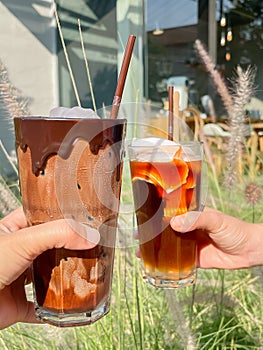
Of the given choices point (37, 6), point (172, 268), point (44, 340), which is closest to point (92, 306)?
point (172, 268)

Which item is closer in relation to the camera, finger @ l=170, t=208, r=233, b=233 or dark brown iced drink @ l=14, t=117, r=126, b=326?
dark brown iced drink @ l=14, t=117, r=126, b=326

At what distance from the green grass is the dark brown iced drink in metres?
0.24

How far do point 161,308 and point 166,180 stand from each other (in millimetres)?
528

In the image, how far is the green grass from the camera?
0.86 meters

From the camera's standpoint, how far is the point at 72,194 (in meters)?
0.52

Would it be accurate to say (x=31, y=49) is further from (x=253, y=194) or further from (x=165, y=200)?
(x=165, y=200)

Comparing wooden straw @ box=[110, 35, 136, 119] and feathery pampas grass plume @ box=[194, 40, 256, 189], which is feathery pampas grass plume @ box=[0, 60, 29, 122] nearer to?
wooden straw @ box=[110, 35, 136, 119]

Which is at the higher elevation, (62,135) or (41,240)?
(62,135)

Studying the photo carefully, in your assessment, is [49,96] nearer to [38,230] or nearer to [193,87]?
[193,87]

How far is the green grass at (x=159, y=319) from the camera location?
865 mm

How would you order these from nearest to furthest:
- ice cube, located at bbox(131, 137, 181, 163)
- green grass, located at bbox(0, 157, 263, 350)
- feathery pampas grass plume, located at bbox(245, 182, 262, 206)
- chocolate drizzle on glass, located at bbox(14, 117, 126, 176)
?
chocolate drizzle on glass, located at bbox(14, 117, 126, 176) < ice cube, located at bbox(131, 137, 181, 163) < green grass, located at bbox(0, 157, 263, 350) < feathery pampas grass plume, located at bbox(245, 182, 262, 206)

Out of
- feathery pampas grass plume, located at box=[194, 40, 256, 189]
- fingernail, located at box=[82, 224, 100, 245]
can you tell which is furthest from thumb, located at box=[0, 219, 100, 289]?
feathery pampas grass plume, located at box=[194, 40, 256, 189]

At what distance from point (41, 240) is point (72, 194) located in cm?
5

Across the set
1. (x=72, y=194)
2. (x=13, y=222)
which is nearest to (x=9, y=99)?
(x=13, y=222)
